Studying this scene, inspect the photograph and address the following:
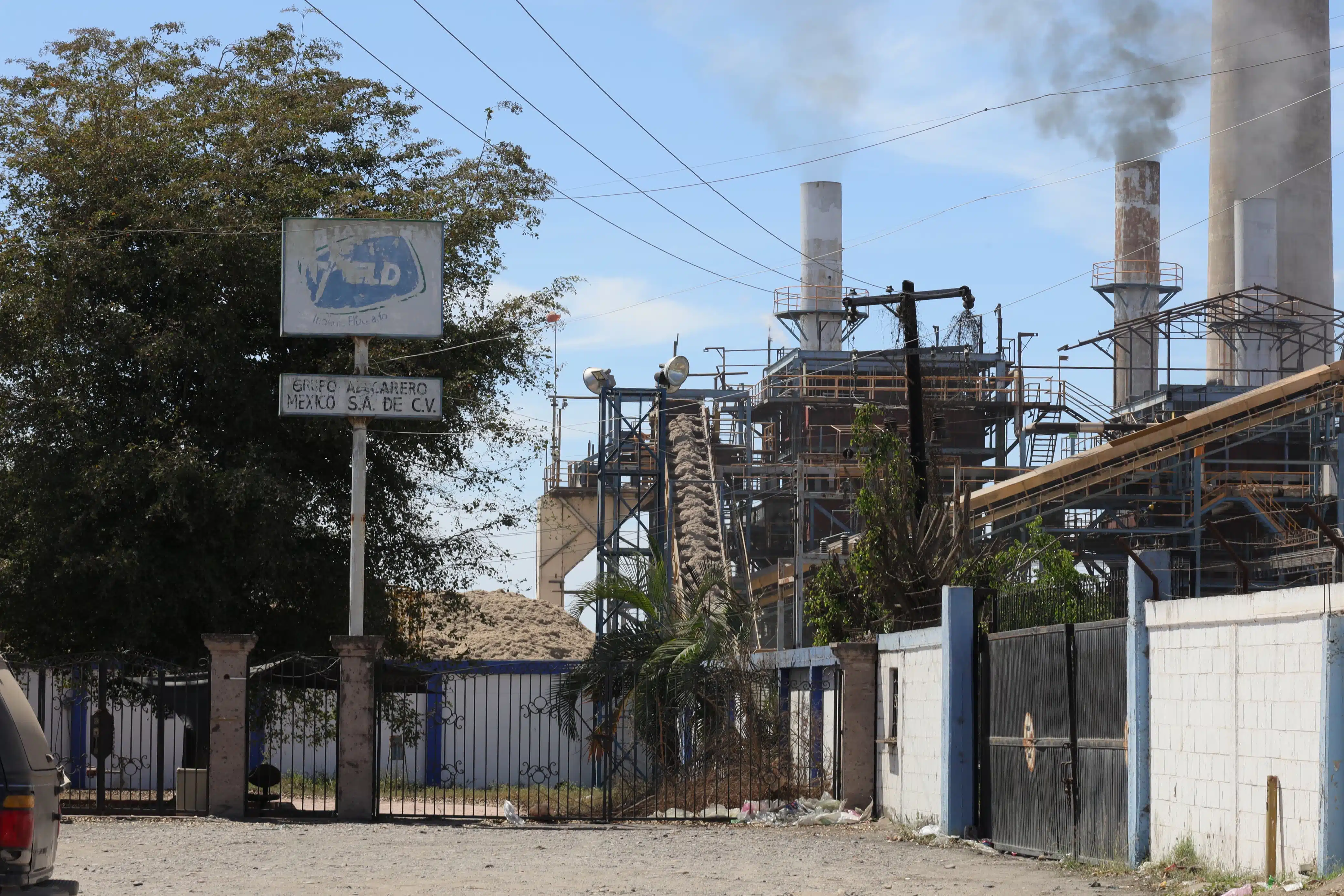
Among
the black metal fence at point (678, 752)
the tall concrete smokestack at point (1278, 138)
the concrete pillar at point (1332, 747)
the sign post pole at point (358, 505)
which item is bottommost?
the black metal fence at point (678, 752)

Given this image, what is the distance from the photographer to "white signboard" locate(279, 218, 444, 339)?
20.2m

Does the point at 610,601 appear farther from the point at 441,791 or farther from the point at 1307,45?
the point at 1307,45

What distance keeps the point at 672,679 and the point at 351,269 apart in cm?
714

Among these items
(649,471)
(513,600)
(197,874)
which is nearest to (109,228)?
(197,874)

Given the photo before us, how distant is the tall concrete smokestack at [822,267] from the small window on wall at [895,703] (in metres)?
34.1

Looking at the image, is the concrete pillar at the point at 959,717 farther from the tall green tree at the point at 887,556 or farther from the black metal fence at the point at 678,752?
the black metal fence at the point at 678,752

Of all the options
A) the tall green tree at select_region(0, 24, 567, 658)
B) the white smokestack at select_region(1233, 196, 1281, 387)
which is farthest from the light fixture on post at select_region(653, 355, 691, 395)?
the white smokestack at select_region(1233, 196, 1281, 387)

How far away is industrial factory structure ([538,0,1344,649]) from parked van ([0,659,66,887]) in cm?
1753

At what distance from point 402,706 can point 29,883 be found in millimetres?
17163

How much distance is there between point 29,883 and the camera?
714 cm

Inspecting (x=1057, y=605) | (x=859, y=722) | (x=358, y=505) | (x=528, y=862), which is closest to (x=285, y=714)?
(x=358, y=505)

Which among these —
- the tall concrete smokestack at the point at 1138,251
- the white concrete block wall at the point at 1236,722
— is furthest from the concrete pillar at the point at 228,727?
the tall concrete smokestack at the point at 1138,251

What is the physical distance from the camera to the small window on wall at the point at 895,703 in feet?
60.1

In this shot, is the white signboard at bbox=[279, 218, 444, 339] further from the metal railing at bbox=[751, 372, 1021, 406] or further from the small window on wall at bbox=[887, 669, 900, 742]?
the metal railing at bbox=[751, 372, 1021, 406]
